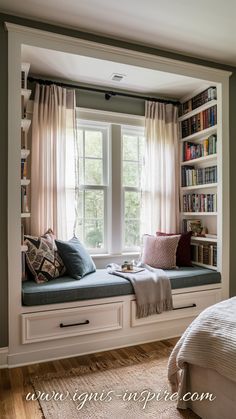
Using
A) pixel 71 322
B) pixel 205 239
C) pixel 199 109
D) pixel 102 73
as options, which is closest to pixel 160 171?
pixel 199 109

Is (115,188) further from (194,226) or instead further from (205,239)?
(205,239)

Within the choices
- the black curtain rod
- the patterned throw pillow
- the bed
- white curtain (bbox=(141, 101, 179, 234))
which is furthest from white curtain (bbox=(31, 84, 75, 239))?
the bed

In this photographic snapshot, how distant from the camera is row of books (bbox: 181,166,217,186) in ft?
10.8

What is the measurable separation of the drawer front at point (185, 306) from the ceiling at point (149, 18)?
7.83 feet

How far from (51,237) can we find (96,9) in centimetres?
196

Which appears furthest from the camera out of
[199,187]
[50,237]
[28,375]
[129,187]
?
[129,187]

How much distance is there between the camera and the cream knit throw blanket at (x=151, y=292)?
263 centimetres

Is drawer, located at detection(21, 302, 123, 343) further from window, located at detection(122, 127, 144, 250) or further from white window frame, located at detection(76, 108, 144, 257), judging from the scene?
window, located at detection(122, 127, 144, 250)

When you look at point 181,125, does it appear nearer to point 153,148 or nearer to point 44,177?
point 153,148

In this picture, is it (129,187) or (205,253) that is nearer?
(205,253)

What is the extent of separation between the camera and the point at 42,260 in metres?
2.59

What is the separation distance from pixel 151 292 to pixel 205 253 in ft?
3.24

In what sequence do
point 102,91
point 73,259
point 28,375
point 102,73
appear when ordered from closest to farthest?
point 28,375
point 73,259
point 102,73
point 102,91

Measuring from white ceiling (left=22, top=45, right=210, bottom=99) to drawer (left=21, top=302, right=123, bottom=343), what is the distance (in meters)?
2.18
